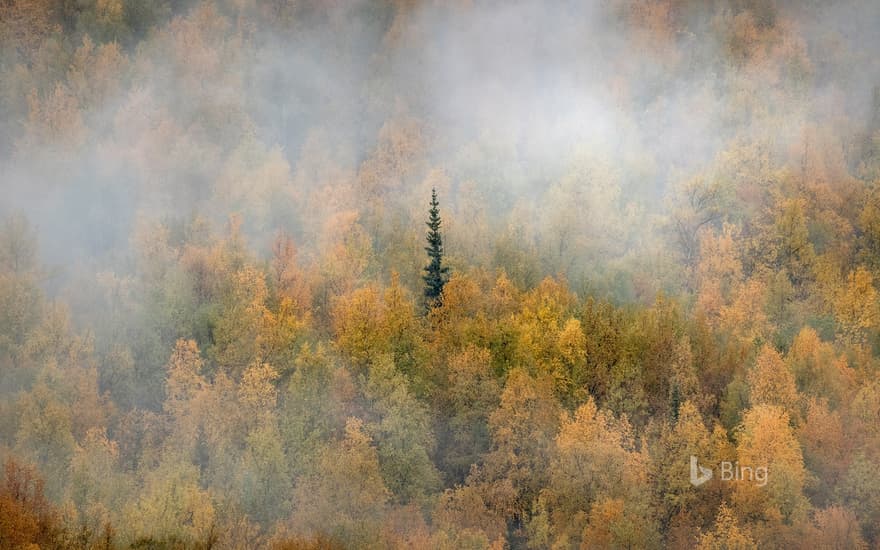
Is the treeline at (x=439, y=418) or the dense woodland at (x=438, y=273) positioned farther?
the dense woodland at (x=438, y=273)

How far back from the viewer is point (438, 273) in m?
89.2

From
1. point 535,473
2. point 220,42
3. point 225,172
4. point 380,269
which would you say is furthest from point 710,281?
point 220,42

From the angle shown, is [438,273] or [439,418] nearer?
[439,418]

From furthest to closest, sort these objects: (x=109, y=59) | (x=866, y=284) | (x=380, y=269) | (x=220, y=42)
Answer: (x=220, y=42)
(x=109, y=59)
(x=380, y=269)
(x=866, y=284)

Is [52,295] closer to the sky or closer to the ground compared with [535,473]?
closer to the sky

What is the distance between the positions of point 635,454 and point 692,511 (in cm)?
498

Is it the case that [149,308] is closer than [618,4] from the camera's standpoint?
Yes

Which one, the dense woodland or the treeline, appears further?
the dense woodland

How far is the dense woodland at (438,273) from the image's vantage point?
227ft

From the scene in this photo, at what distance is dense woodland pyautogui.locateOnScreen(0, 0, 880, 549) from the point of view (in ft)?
227

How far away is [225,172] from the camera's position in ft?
438

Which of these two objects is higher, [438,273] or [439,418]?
[438,273]

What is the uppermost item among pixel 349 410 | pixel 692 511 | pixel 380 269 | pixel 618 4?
pixel 618 4

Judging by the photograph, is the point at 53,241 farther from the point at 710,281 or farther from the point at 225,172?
the point at 710,281
